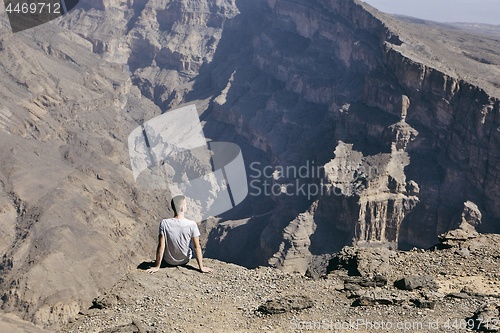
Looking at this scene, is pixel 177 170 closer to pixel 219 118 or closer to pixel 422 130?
pixel 219 118

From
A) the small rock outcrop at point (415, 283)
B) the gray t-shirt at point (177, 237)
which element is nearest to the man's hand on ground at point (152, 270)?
the gray t-shirt at point (177, 237)

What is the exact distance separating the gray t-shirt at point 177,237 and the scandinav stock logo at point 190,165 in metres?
52.2

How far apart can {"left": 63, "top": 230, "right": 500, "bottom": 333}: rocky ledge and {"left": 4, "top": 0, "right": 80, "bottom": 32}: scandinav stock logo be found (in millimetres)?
104784

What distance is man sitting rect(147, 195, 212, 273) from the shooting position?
15.0 meters

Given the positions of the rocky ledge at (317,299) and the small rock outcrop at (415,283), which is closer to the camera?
the rocky ledge at (317,299)

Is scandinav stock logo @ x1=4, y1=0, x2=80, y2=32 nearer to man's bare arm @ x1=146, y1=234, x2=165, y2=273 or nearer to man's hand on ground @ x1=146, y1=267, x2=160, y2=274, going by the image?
man's hand on ground @ x1=146, y1=267, x2=160, y2=274

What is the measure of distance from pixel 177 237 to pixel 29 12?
118 metres

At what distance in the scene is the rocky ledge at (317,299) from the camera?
14188 mm

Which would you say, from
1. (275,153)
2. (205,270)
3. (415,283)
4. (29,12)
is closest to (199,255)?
(205,270)

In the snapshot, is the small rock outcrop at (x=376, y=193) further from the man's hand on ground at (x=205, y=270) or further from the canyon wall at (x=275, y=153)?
the man's hand on ground at (x=205, y=270)

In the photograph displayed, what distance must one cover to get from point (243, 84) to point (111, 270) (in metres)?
59.7

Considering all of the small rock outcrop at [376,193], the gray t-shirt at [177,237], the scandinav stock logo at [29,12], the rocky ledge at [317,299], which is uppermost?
the scandinav stock logo at [29,12]

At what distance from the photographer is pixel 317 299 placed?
1577cm

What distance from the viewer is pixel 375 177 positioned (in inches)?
2050
